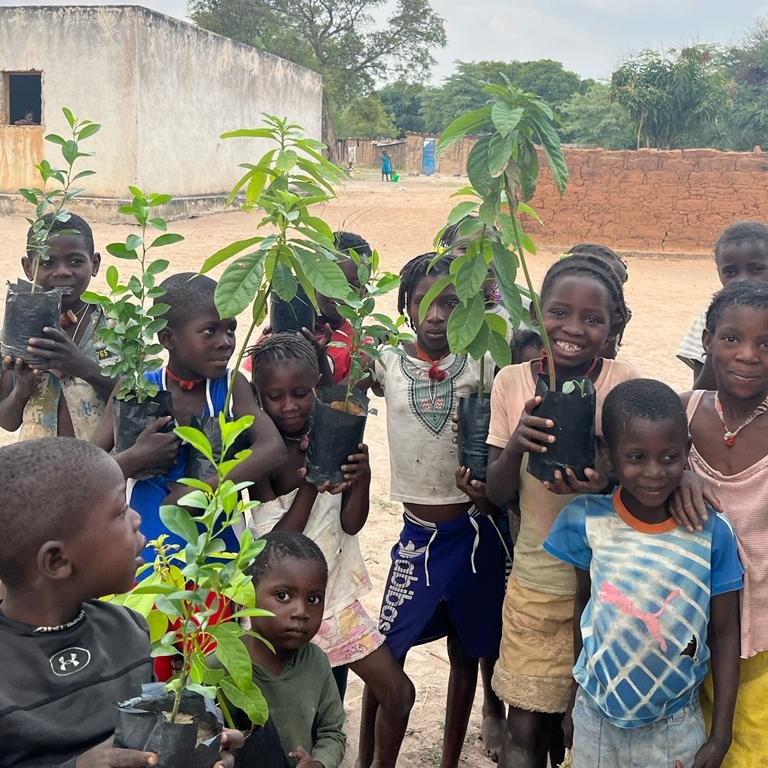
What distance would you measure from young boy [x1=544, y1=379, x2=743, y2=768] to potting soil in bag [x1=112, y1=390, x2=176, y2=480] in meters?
1.15

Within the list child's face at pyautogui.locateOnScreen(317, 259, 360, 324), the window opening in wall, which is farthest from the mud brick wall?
child's face at pyautogui.locateOnScreen(317, 259, 360, 324)

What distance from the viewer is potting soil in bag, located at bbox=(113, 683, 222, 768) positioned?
1375 millimetres

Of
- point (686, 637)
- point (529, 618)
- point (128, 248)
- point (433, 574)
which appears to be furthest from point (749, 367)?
point (128, 248)

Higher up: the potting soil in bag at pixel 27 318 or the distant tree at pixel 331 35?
the distant tree at pixel 331 35

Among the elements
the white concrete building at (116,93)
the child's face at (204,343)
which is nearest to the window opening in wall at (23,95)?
the white concrete building at (116,93)

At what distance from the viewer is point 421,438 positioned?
2768 mm

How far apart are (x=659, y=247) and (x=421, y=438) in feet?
39.4

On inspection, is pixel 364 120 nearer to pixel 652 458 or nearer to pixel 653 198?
pixel 653 198

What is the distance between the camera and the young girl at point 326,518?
8.58 ft

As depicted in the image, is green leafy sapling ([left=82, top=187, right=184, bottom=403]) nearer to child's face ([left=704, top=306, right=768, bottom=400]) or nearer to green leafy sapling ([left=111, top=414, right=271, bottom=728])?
green leafy sapling ([left=111, top=414, right=271, bottom=728])

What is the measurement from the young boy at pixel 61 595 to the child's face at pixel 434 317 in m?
1.26

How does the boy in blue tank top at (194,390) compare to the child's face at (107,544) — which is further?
the boy in blue tank top at (194,390)

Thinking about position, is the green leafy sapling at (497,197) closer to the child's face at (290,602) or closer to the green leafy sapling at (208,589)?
the child's face at (290,602)

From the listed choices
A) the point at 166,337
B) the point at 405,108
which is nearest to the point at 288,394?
the point at 166,337
